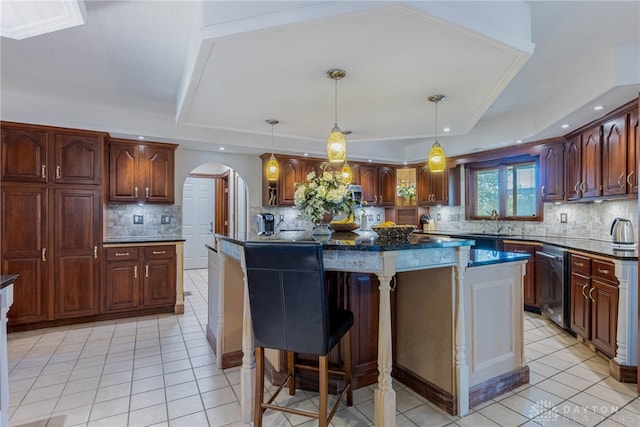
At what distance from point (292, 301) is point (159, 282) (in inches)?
126

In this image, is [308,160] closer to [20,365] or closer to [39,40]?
[39,40]

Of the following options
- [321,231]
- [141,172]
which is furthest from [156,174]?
[321,231]

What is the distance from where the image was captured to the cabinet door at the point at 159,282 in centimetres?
420

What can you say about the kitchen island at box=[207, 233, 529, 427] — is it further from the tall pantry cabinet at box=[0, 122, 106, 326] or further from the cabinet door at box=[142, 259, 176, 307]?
the tall pantry cabinet at box=[0, 122, 106, 326]

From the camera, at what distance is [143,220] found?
482cm

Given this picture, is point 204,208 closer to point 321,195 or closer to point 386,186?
point 386,186

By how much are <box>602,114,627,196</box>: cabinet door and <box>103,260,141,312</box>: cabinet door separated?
538 centimetres

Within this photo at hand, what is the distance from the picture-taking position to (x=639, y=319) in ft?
7.70

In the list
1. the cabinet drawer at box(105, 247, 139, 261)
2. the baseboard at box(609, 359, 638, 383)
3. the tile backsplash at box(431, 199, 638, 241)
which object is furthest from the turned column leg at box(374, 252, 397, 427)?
the cabinet drawer at box(105, 247, 139, 261)

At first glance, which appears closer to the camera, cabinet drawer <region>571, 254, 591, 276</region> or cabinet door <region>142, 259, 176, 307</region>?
cabinet drawer <region>571, 254, 591, 276</region>

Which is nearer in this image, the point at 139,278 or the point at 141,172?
the point at 139,278

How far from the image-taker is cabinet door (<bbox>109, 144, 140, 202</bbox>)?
441 centimetres

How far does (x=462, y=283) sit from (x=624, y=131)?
2537mm

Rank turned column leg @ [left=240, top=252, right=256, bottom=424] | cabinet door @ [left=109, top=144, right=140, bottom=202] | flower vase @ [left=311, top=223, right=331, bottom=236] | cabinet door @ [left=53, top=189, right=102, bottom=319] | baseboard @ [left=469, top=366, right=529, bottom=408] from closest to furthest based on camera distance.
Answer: turned column leg @ [left=240, top=252, right=256, bottom=424]
baseboard @ [left=469, top=366, right=529, bottom=408]
flower vase @ [left=311, top=223, right=331, bottom=236]
cabinet door @ [left=53, top=189, right=102, bottom=319]
cabinet door @ [left=109, top=144, right=140, bottom=202]
